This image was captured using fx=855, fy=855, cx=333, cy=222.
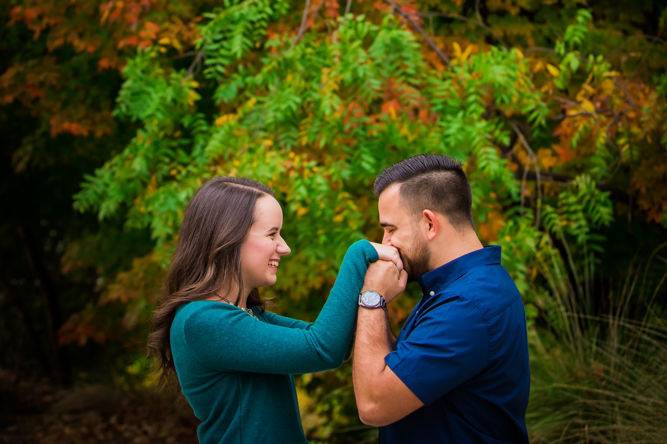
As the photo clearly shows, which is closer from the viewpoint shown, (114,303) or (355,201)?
(355,201)

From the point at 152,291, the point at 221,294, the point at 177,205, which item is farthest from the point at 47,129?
the point at 221,294

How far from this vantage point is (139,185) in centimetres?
644

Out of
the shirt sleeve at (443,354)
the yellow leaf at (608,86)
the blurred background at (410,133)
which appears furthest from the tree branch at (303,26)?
the shirt sleeve at (443,354)

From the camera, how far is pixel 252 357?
8.21 feet

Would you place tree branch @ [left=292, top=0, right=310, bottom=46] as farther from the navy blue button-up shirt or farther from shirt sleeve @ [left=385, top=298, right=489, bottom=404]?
shirt sleeve @ [left=385, top=298, right=489, bottom=404]

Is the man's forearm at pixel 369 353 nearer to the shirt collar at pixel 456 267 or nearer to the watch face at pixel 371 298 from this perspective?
the watch face at pixel 371 298

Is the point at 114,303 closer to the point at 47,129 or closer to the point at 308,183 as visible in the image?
the point at 47,129

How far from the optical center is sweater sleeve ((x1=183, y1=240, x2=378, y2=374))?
2.51 meters

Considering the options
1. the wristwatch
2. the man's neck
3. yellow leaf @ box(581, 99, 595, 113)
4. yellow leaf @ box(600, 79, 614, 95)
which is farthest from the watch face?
yellow leaf @ box(600, 79, 614, 95)

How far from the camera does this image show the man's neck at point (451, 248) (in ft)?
8.93

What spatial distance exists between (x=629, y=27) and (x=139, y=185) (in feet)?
14.2

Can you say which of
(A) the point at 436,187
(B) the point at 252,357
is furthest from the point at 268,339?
(A) the point at 436,187

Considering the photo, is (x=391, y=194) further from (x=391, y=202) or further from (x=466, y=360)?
(x=466, y=360)

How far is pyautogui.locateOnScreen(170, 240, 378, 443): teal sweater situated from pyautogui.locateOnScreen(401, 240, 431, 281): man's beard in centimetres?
12
